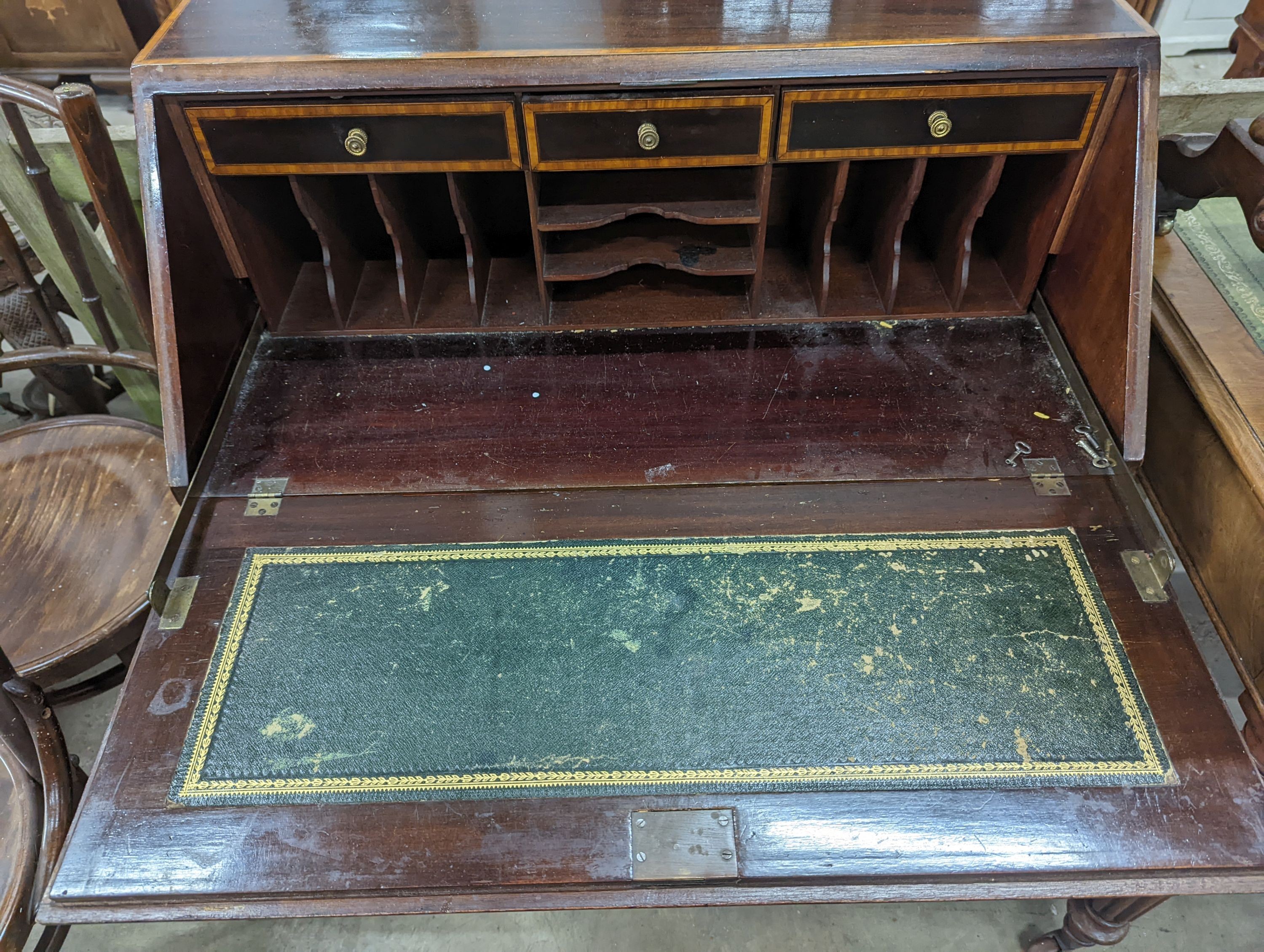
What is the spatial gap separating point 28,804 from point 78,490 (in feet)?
2.45

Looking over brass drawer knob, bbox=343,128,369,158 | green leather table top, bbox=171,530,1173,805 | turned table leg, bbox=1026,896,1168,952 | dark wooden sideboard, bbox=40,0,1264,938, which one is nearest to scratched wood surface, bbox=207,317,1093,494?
dark wooden sideboard, bbox=40,0,1264,938

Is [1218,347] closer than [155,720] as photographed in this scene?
No

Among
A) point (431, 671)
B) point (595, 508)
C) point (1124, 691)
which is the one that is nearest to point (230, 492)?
point (431, 671)

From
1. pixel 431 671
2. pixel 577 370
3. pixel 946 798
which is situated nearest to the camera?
pixel 946 798

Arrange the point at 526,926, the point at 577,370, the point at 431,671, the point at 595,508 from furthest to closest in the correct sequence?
the point at 526,926, the point at 577,370, the point at 595,508, the point at 431,671

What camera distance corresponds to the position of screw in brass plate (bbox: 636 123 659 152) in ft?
4.16

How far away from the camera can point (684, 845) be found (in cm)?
101

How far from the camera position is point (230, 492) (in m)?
1.35

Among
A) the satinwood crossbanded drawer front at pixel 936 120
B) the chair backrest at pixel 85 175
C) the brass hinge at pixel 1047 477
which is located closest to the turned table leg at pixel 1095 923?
the brass hinge at pixel 1047 477

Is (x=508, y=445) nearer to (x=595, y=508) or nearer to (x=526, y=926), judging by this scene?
(x=595, y=508)

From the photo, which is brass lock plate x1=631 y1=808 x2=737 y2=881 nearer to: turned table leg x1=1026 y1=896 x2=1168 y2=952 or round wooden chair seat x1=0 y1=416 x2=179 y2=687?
turned table leg x1=1026 y1=896 x2=1168 y2=952

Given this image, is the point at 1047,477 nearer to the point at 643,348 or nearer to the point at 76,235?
the point at 643,348

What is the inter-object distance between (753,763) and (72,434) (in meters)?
1.68

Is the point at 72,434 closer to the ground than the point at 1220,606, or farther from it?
closer to the ground
